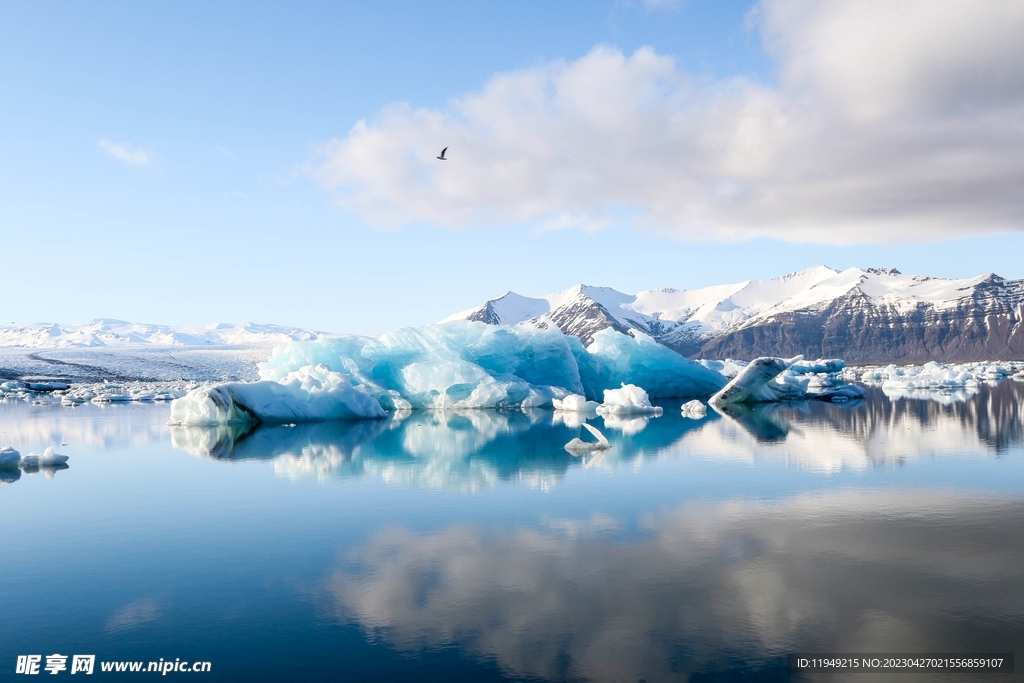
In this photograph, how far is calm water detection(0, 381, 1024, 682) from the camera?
5.84 m

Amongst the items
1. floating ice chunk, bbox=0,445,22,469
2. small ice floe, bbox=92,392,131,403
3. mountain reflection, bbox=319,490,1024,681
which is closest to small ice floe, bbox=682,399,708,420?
mountain reflection, bbox=319,490,1024,681

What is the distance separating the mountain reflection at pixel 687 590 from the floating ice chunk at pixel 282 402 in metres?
18.6

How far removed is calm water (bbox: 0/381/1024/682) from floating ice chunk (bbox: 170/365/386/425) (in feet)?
30.6

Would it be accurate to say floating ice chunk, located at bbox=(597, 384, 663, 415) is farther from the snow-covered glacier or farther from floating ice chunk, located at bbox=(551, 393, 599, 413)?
the snow-covered glacier

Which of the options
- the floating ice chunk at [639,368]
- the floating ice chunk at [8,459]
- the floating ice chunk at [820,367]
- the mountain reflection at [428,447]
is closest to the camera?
the mountain reflection at [428,447]

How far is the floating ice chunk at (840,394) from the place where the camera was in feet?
130

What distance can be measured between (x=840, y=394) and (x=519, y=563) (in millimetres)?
36488

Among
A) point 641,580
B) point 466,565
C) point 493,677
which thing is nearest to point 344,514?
point 466,565

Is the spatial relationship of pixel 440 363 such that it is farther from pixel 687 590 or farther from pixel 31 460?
pixel 687 590

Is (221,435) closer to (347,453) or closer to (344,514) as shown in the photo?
(347,453)

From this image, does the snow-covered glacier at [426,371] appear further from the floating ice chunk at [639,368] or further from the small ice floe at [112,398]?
the small ice floe at [112,398]

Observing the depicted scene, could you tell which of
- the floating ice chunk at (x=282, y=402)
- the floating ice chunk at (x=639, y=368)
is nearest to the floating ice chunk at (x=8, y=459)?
the floating ice chunk at (x=282, y=402)

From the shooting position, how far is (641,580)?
24.2ft

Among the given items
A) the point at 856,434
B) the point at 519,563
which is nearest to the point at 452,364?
the point at 856,434
